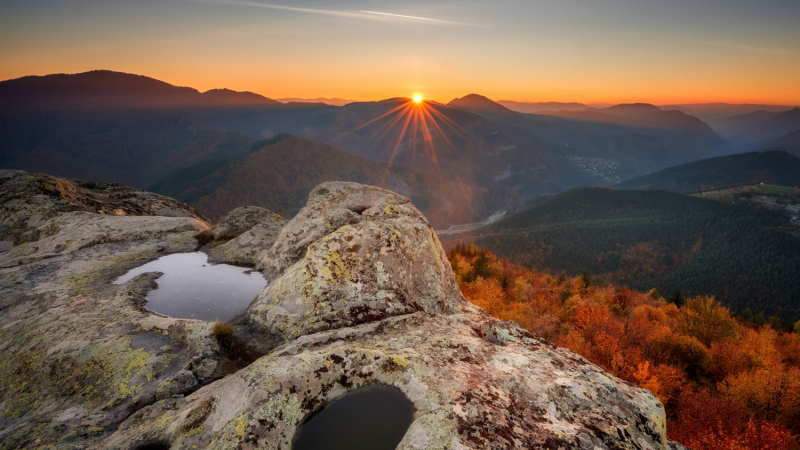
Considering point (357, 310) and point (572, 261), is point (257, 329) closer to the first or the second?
point (357, 310)


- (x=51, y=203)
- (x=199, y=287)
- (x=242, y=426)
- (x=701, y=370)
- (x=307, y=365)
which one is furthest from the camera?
(x=701, y=370)

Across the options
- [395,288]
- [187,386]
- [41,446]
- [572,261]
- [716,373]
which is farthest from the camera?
[572,261]

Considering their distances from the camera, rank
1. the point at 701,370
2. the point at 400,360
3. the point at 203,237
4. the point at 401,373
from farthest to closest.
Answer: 1. the point at 701,370
2. the point at 203,237
3. the point at 400,360
4. the point at 401,373

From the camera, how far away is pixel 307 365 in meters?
5.47

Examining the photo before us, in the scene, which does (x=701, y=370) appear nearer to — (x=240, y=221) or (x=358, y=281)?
(x=358, y=281)

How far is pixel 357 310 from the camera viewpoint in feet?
27.7

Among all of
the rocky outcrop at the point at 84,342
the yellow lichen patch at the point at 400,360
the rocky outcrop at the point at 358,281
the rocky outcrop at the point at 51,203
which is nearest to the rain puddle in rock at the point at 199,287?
the rocky outcrop at the point at 84,342

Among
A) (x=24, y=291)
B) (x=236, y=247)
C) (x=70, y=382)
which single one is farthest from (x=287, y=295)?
(x=24, y=291)

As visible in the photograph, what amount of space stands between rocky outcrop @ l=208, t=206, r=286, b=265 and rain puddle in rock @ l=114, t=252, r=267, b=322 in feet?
2.24

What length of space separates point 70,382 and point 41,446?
2.37 meters

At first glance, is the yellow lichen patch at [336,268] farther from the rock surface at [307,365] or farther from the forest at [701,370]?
the forest at [701,370]

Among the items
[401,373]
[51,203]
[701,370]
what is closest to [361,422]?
[401,373]

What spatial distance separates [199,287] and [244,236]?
4.15 meters

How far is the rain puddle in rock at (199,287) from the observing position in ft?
32.7
